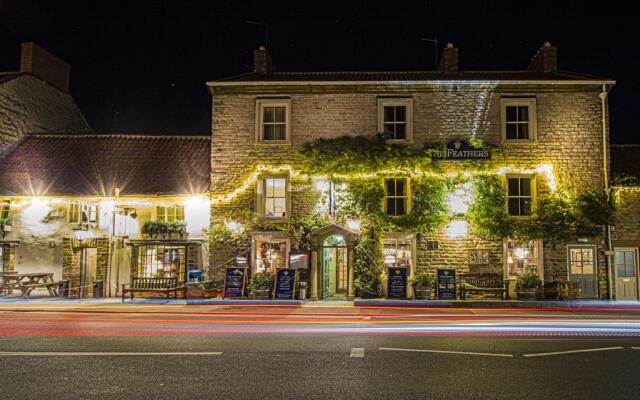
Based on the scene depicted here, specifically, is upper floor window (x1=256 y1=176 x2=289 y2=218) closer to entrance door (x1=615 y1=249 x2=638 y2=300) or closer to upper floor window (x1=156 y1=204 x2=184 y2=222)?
upper floor window (x1=156 y1=204 x2=184 y2=222)

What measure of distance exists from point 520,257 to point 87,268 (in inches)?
637

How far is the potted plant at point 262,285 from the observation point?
20.5 meters

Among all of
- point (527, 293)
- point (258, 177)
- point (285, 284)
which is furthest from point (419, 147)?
point (285, 284)

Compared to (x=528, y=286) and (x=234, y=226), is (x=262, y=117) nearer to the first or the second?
(x=234, y=226)

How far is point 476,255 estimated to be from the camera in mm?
21688

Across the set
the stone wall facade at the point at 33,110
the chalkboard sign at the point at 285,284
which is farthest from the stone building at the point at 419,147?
the stone wall facade at the point at 33,110

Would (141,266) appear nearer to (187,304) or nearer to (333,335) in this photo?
(187,304)

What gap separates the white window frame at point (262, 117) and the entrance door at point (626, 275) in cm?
1281

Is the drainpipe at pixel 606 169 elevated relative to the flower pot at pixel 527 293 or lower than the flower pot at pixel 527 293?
elevated

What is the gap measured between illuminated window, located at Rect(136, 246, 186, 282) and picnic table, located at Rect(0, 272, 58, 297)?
3093 millimetres

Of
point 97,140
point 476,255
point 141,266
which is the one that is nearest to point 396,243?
point 476,255

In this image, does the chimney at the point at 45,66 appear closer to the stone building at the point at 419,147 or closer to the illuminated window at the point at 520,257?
the stone building at the point at 419,147

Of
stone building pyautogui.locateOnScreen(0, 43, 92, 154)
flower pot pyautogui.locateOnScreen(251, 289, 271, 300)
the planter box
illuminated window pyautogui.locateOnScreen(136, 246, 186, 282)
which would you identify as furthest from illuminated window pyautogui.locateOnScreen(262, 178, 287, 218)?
stone building pyautogui.locateOnScreen(0, 43, 92, 154)

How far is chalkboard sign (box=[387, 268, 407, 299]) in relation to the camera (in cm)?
2022
